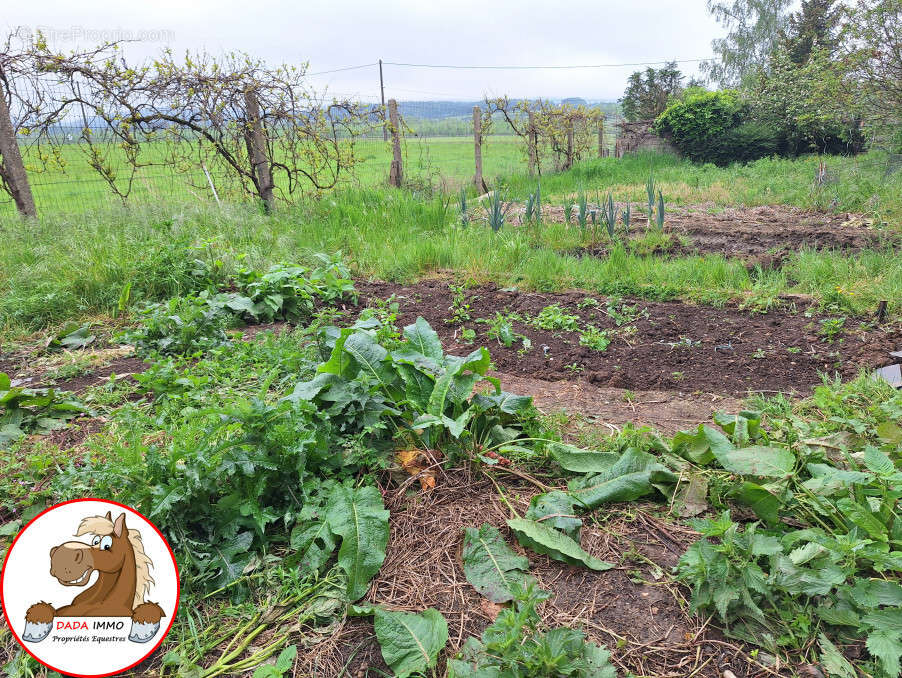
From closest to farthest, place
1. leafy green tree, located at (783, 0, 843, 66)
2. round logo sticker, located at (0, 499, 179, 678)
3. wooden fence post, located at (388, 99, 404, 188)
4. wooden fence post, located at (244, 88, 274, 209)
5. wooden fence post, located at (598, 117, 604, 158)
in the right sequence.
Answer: round logo sticker, located at (0, 499, 179, 678) < wooden fence post, located at (244, 88, 274, 209) < wooden fence post, located at (388, 99, 404, 188) < wooden fence post, located at (598, 117, 604, 158) < leafy green tree, located at (783, 0, 843, 66)

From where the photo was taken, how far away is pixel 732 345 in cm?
365

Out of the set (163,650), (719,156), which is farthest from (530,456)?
(719,156)

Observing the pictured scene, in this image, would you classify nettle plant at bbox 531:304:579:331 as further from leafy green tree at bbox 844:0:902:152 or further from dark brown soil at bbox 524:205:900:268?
leafy green tree at bbox 844:0:902:152

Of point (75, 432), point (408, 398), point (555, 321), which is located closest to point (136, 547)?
point (408, 398)

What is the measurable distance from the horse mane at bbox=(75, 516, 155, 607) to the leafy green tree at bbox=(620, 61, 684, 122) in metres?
24.5

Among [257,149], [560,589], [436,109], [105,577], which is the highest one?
[436,109]

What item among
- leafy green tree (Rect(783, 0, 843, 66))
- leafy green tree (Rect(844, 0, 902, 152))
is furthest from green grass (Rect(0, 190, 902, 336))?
leafy green tree (Rect(783, 0, 843, 66))

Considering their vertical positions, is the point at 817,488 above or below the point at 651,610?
above

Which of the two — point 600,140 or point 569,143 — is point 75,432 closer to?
point 569,143

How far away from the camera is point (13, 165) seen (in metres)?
6.17

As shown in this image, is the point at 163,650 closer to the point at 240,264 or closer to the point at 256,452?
the point at 256,452

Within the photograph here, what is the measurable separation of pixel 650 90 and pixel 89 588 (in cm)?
2593

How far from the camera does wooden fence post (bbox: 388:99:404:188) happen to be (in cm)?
934

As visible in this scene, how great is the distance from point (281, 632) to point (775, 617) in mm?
1383
